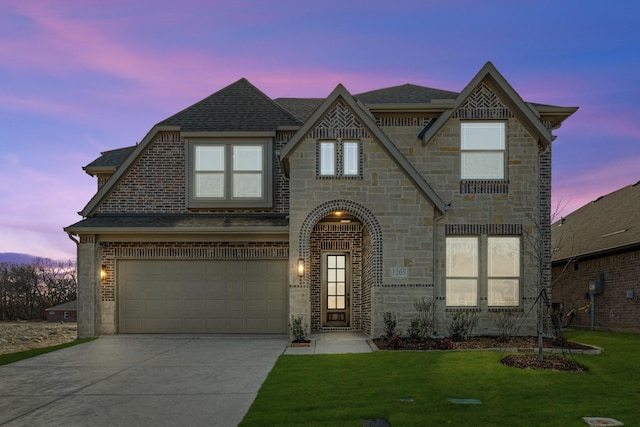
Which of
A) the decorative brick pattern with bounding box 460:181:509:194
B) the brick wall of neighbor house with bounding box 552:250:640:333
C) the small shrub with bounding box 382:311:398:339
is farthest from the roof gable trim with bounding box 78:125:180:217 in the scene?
the brick wall of neighbor house with bounding box 552:250:640:333

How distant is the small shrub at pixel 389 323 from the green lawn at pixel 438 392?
2416 millimetres

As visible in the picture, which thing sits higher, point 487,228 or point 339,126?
point 339,126

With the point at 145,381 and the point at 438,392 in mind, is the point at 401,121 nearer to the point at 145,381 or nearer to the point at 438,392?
the point at 438,392

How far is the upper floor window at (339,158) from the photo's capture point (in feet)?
47.4

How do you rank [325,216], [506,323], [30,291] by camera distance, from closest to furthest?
[506,323]
[325,216]
[30,291]

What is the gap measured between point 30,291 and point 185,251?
41.2 meters

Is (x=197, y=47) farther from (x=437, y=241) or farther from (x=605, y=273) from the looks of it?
(x=605, y=273)

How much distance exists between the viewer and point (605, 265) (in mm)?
19922

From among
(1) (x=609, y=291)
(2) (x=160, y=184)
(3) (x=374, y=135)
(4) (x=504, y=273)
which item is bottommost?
(1) (x=609, y=291)

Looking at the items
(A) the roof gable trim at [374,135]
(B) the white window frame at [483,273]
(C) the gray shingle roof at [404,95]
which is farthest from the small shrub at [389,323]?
(C) the gray shingle roof at [404,95]

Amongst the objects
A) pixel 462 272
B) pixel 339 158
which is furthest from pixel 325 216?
pixel 462 272

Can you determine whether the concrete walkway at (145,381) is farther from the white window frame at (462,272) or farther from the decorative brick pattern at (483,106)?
the decorative brick pattern at (483,106)

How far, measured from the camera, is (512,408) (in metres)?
6.92

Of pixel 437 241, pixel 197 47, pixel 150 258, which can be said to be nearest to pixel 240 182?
pixel 150 258
